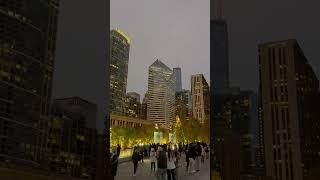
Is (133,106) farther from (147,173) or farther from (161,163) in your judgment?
(161,163)

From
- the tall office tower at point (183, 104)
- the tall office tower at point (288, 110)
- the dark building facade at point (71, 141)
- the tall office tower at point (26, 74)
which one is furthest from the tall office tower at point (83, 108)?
the tall office tower at point (288, 110)

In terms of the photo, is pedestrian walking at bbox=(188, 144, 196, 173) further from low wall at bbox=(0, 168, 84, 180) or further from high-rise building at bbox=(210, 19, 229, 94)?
low wall at bbox=(0, 168, 84, 180)

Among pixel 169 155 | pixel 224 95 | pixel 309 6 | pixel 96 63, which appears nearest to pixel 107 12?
pixel 96 63

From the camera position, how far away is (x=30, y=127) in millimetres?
5977

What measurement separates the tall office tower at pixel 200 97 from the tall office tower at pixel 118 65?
4.03 feet

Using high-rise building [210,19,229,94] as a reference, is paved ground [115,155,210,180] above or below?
below

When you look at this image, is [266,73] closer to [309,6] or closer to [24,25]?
[309,6]

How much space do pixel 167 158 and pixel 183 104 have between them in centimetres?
251

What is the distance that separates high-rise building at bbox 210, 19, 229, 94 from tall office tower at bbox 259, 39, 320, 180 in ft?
1.90

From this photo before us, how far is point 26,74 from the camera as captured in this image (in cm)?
Result: 612

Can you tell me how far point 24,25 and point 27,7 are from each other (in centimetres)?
32

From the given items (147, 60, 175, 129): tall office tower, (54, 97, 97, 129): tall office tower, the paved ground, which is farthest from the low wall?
(147, 60, 175, 129): tall office tower

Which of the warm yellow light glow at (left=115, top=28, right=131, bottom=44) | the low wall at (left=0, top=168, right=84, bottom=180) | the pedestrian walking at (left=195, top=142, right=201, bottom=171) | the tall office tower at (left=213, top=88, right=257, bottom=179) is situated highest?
the warm yellow light glow at (left=115, top=28, right=131, bottom=44)

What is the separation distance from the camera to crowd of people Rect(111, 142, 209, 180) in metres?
4.72
